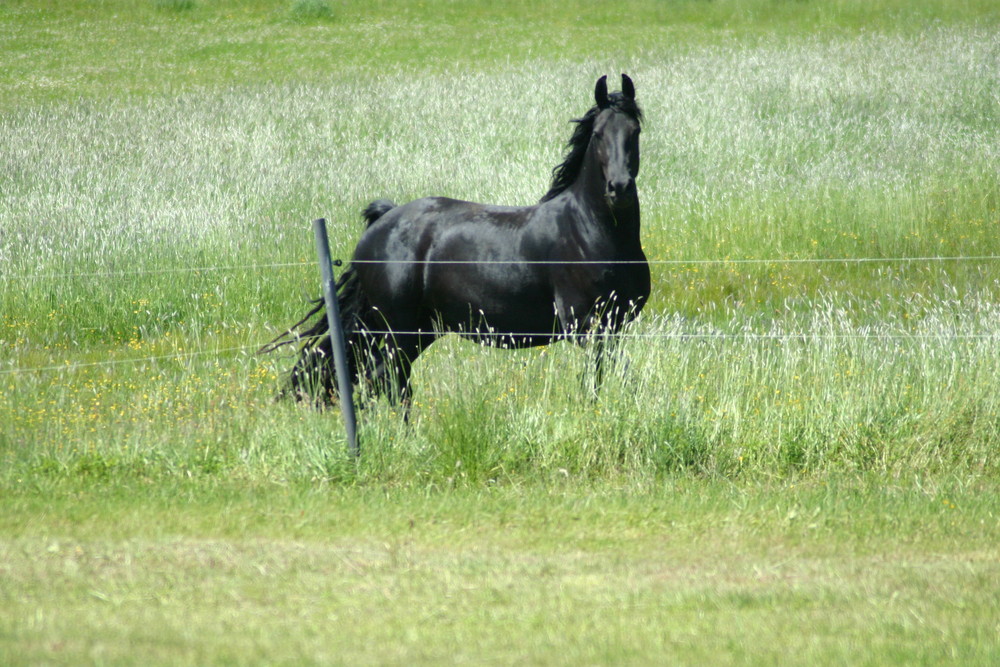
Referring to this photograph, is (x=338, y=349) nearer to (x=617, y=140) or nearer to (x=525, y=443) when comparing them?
(x=525, y=443)

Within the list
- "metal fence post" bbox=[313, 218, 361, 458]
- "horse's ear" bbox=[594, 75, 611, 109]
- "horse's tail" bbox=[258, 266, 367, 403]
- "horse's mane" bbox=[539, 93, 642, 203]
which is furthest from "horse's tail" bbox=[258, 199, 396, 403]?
"horse's ear" bbox=[594, 75, 611, 109]

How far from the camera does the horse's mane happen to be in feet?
23.7

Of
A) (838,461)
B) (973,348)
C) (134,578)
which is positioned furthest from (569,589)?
(973,348)

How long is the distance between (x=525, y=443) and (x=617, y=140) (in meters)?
2.12

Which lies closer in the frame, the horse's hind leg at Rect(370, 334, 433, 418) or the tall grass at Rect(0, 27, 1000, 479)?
the tall grass at Rect(0, 27, 1000, 479)

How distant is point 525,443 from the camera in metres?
6.87

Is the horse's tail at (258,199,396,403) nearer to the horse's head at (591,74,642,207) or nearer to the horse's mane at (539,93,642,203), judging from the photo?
the horse's mane at (539,93,642,203)

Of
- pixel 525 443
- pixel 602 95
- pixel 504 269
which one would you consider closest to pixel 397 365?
pixel 504 269

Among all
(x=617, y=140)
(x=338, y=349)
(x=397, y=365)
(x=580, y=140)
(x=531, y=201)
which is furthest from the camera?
(x=531, y=201)

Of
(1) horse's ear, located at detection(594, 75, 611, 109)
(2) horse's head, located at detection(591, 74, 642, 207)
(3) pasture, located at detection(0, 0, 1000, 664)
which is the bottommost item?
(3) pasture, located at detection(0, 0, 1000, 664)

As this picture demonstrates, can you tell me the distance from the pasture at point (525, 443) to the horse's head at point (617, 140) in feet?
3.73

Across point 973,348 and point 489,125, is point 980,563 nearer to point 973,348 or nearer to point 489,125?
point 973,348

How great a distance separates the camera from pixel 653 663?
160 inches

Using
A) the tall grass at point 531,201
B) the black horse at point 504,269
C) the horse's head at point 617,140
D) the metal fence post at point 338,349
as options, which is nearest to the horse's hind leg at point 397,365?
the black horse at point 504,269
